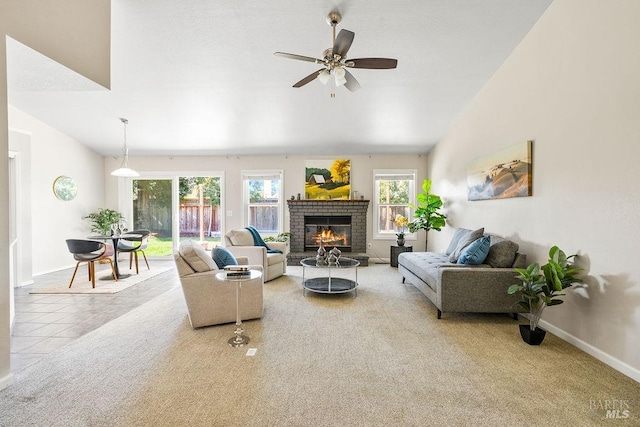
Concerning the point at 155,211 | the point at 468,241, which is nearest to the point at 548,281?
the point at 468,241

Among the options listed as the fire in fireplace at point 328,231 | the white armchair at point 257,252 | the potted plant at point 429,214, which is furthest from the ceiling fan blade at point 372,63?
the fire in fireplace at point 328,231

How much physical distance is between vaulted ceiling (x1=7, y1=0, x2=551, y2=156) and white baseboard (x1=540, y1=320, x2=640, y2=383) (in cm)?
325

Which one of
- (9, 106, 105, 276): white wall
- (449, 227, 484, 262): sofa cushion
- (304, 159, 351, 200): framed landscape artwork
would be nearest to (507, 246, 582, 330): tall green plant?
(449, 227, 484, 262): sofa cushion

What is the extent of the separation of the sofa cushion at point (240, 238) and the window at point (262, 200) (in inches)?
80.3

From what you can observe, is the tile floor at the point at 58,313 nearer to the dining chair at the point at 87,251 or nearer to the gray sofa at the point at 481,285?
the dining chair at the point at 87,251

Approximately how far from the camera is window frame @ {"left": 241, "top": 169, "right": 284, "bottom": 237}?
7.40 metres

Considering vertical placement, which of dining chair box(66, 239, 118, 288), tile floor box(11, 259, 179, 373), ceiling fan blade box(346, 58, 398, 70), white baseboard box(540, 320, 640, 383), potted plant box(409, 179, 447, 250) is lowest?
tile floor box(11, 259, 179, 373)

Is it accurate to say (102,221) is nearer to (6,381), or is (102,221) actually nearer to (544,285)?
(6,381)

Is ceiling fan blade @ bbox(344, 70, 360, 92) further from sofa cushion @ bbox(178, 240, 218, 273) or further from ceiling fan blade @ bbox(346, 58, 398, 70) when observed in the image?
sofa cushion @ bbox(178, 240, 218, 273)

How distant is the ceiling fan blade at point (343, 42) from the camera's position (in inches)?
96.2

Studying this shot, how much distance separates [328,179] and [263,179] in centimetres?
157

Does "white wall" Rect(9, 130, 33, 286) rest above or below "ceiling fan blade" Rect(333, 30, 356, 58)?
below

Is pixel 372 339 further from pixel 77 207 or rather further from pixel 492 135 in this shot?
pixel 77 207

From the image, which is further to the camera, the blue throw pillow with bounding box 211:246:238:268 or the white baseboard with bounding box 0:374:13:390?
the blue throw pillow with bounding box 211:246:238:268
